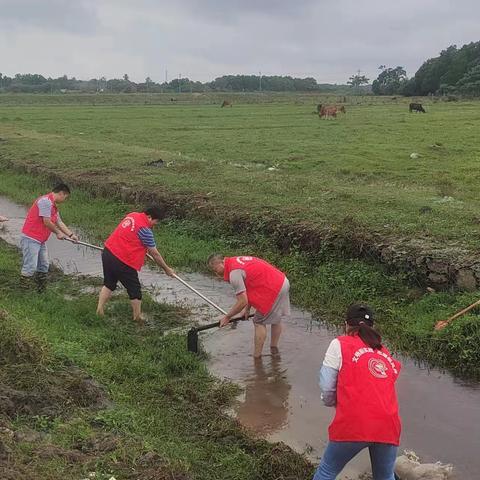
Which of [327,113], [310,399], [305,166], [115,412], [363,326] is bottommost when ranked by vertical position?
[310,399]

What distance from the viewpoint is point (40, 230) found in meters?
9.26

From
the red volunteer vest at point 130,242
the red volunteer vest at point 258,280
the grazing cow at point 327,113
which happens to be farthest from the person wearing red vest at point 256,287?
the grazing cow at point 327,113

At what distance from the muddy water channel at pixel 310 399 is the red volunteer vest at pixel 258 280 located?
0.84m

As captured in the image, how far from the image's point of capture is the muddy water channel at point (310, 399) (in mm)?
5570

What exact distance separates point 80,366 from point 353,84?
156 m

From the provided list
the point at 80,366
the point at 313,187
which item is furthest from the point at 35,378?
the point at 313,187

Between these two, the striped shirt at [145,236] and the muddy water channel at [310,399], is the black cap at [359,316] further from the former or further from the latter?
the striped shirt at [145,236]

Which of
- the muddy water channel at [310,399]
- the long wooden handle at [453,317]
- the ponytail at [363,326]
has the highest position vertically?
the ponytail at [363,326]

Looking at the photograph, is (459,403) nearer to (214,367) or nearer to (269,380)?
(269,380)

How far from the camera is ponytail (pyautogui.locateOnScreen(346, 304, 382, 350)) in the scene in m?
4.08

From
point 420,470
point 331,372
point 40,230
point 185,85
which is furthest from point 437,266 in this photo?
point 185,85

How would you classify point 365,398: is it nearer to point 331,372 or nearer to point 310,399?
point 331,372

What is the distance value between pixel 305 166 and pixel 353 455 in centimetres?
1555

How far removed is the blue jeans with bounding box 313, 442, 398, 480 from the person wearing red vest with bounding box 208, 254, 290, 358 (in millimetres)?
2700
